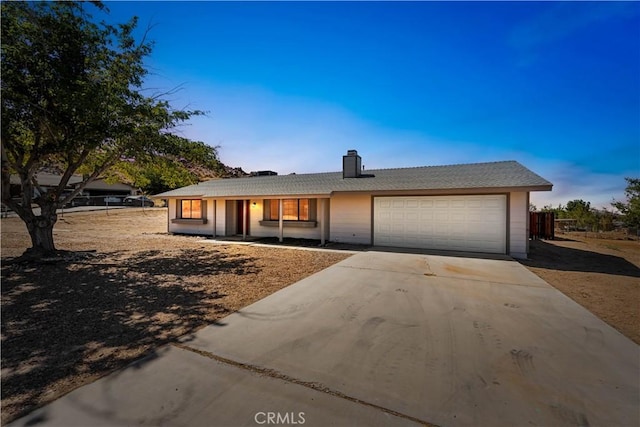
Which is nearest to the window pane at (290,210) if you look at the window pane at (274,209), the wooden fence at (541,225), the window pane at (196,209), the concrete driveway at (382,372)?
the window pane at (274,209)

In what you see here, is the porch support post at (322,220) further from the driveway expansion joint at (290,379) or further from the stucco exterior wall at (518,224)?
the driveway expansion joint at (290,379)

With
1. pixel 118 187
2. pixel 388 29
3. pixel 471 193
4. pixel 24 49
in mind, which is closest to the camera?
pixel 24 49

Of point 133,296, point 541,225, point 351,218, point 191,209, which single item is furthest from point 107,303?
point 541,225

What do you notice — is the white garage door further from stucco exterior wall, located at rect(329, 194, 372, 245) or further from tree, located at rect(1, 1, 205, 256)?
tree, located at rect(1, 1, 205, 256)

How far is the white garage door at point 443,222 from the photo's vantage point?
994 centimetres

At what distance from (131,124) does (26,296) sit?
15.2ft

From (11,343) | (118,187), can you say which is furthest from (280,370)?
(118,187)

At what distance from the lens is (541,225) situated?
14859 millimetres

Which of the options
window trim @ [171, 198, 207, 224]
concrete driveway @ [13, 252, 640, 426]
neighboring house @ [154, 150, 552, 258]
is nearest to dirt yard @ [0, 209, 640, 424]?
concrete driveway @ [13, 252, 640, 426]

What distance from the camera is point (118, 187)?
5275 cm

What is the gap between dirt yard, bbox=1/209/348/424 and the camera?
107 inches

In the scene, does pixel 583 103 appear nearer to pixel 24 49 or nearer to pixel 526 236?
pixel 526 236

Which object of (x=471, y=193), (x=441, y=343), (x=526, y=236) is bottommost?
(x=441, y=343)

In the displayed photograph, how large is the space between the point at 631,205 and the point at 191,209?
27311 mm
